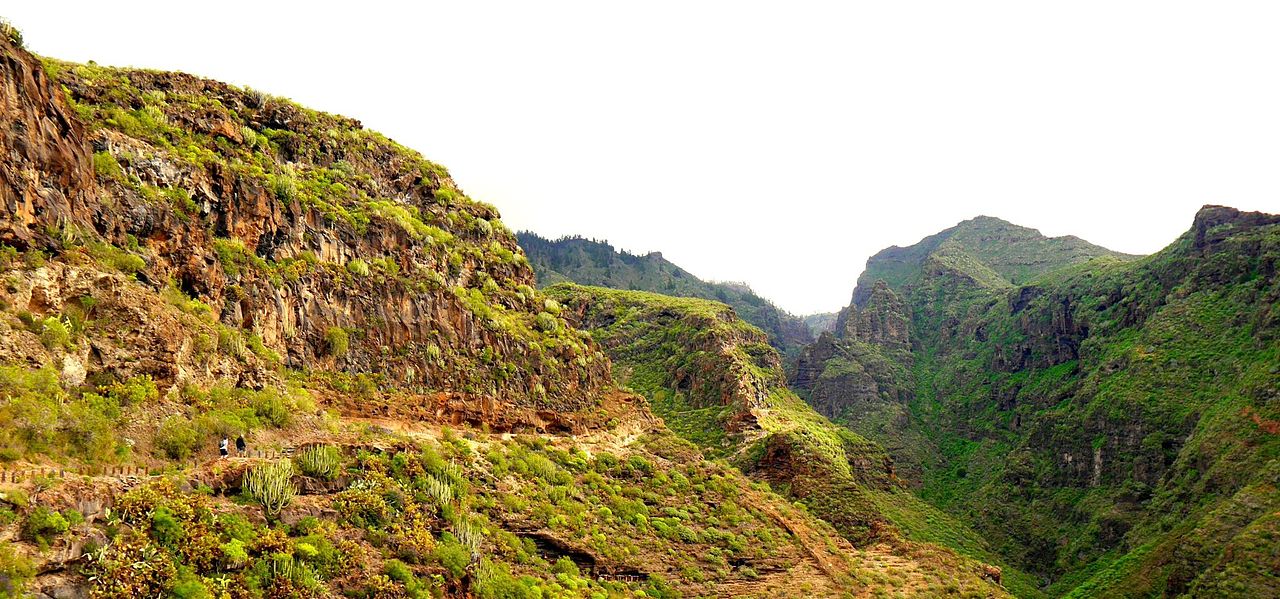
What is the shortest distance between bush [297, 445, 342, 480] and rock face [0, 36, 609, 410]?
205 inches

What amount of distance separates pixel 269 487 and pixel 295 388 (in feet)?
29.8

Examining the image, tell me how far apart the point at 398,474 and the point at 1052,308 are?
147 meters

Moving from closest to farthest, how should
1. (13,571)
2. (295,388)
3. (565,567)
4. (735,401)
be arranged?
(13,571) < (295,388) < (565,567) < (735,401)

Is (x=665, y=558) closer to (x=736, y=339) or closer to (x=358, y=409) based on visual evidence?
Answer: (x=358, y=409)

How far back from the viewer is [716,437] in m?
76.2

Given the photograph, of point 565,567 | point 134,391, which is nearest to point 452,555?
point 565,567

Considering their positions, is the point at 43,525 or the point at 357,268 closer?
the point at 43,525

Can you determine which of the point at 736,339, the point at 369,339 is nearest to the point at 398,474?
the point at 369,339

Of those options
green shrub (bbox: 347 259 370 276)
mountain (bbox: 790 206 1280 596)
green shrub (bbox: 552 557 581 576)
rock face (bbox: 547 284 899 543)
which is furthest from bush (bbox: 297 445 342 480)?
mountain (bbox: 790 206 1280 596)

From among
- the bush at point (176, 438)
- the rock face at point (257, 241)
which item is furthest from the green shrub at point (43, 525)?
the rock face at point (257, 241)

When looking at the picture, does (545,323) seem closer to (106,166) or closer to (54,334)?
(106,166)

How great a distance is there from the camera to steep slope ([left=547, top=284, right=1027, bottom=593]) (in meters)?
70.3

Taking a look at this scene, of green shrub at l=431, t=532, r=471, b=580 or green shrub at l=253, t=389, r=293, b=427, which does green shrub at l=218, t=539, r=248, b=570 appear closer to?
green shrub at l=431, t=532, r=471, b=580

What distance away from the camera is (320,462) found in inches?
930
